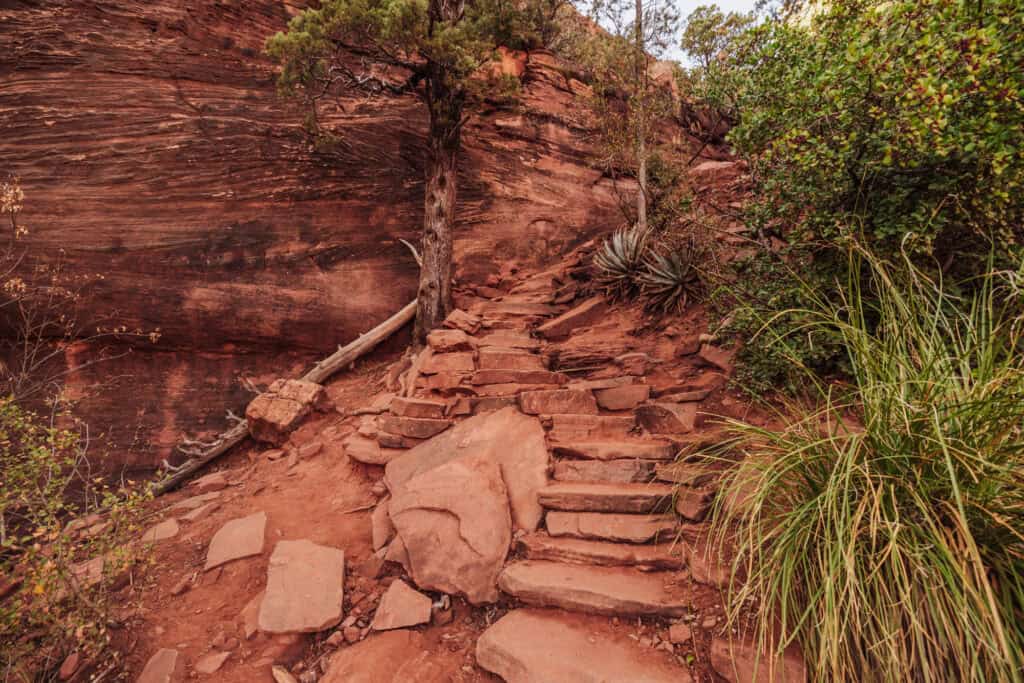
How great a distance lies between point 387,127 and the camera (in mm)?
8500

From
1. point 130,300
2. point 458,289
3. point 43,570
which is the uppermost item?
point 458,289

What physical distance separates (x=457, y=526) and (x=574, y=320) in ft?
13.4

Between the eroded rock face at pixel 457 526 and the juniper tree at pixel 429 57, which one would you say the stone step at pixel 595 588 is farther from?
the juniper tree at pixel 429 57

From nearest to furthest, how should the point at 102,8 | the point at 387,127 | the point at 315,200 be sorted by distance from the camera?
1. the point at 102,8
2. the point at 315,200
3. the point at 387,127

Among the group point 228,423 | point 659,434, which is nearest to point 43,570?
point 659,434

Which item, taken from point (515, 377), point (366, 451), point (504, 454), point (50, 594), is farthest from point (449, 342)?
point (50, 594)

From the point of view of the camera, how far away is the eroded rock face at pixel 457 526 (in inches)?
119

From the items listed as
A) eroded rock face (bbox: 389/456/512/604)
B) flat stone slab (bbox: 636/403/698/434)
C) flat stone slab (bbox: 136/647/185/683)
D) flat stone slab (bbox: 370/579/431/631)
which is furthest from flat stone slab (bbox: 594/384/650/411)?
flat stone slab (bbox: 136/647/185/683)

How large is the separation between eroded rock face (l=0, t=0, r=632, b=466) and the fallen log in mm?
305

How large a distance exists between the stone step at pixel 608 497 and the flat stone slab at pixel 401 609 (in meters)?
1.09

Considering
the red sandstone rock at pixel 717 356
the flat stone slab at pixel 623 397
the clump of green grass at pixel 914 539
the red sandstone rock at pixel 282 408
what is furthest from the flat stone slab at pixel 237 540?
the red sandstone rock at pixel 717 356

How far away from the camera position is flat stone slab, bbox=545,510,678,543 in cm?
295

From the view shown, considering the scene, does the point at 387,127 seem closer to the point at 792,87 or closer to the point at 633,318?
the point at 633,318

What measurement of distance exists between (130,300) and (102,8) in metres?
4.66
